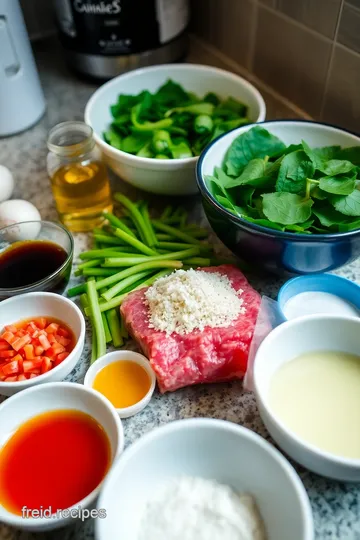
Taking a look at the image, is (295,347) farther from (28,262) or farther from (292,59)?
(292,59)

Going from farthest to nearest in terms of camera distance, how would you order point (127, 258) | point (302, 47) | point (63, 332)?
point (302, 47), point (127, 258), point (63, 332)

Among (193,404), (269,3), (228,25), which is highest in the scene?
(269,3)

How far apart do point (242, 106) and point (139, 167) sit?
307mm

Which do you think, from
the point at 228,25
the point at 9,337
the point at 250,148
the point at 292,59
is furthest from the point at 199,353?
the point at 228,25

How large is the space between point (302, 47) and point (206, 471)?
893 millimetres

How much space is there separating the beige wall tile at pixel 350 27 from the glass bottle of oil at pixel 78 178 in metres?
0.52

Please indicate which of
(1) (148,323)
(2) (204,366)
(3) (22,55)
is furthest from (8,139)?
(2) (204,366)

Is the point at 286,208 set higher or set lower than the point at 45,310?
higher

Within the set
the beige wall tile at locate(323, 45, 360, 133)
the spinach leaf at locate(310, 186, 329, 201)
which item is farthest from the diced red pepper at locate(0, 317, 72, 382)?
the beige wall tile at locate(323, 45, 360, 133)

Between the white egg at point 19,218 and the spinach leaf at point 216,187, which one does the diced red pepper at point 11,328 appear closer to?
the white egg at point 19,218

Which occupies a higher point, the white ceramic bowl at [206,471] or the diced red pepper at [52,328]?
the white ceramic bowl at [206,471]

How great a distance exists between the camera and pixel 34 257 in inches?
34.7

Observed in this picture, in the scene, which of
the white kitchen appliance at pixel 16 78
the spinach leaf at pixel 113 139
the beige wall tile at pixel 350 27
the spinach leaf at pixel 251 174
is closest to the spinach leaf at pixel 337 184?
the spinach leaf at pixel 251 174

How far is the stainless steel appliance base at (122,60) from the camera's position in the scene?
123 centimetres
